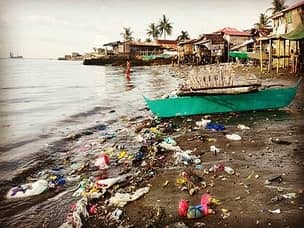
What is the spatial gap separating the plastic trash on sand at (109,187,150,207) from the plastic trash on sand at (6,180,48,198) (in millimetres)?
791

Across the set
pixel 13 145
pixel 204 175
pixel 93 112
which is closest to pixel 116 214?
pixel 204 175

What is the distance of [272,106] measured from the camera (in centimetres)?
506

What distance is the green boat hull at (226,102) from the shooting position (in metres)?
4.86

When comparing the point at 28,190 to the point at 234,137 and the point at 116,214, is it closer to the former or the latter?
the point at 116,214

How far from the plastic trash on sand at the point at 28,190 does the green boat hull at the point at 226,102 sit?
2.45 metres

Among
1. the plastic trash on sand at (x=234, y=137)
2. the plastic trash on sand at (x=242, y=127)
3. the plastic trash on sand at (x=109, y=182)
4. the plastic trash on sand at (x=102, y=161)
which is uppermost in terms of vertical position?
the plastic trash on sand at (x=242, y=127)

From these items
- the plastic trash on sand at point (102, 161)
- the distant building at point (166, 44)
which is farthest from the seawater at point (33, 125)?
the distant building at point (166, 44)

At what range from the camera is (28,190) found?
293 centimetres

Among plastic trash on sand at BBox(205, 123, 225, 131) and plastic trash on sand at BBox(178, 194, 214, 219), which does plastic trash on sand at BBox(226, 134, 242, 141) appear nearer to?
plastic trash on sand at BBox(205, 123, 225, 131)

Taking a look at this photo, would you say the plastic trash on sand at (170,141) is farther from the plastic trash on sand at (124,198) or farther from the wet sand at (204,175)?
the plastic trash on sand at (124,198)

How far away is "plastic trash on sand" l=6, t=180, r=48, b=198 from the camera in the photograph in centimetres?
286

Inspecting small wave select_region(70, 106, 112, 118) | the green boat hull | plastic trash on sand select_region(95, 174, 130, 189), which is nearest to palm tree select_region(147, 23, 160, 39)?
the green boat hull

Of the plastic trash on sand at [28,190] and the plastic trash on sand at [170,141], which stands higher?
the plastic trash on sand at [170,141]

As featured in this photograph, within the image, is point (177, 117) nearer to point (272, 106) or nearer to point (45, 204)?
point (272, 106)
